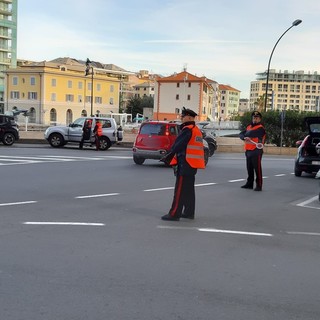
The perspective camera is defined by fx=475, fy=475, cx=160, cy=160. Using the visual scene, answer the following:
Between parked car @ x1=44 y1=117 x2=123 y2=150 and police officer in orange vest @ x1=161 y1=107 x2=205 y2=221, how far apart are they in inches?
729

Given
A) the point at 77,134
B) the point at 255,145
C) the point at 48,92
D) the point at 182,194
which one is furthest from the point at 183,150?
the point at 48,92

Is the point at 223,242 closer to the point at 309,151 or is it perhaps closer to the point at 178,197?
the point at 178,197

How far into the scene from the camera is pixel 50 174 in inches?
524

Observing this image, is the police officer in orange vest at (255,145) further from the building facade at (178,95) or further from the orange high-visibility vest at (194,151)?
the building facade at (178,95)

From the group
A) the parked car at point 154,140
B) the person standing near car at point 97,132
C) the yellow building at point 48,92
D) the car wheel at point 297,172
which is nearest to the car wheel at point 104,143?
the person standing near car at point 97,132

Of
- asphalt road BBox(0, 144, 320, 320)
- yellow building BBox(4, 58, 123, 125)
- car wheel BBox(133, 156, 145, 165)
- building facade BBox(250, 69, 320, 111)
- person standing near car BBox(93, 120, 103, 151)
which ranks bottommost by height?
asphalt road BBox(0, 144, 320, 320)

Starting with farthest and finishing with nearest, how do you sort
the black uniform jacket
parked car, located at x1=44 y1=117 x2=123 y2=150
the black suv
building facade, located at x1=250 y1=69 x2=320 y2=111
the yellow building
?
building facade, located at x1=250 y1=69 x2=320 y2=111 < the yellow building < parked car, located at x1=44 y1=117 x2=123 y2=150 < the black suv < the black uniform jacket

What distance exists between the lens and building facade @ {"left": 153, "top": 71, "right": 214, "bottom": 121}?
107375mm

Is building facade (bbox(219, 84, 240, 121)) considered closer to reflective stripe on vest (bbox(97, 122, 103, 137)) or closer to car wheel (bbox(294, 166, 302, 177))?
reflective stripe on vest (bbox(97, 122, 103, 137))

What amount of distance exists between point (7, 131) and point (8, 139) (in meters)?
0.44

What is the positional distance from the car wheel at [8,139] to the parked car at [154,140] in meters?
10.8

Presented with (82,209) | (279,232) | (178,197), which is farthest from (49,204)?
(279,232)

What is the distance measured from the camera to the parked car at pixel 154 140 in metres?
16.7

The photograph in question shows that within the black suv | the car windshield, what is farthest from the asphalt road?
the black suv
